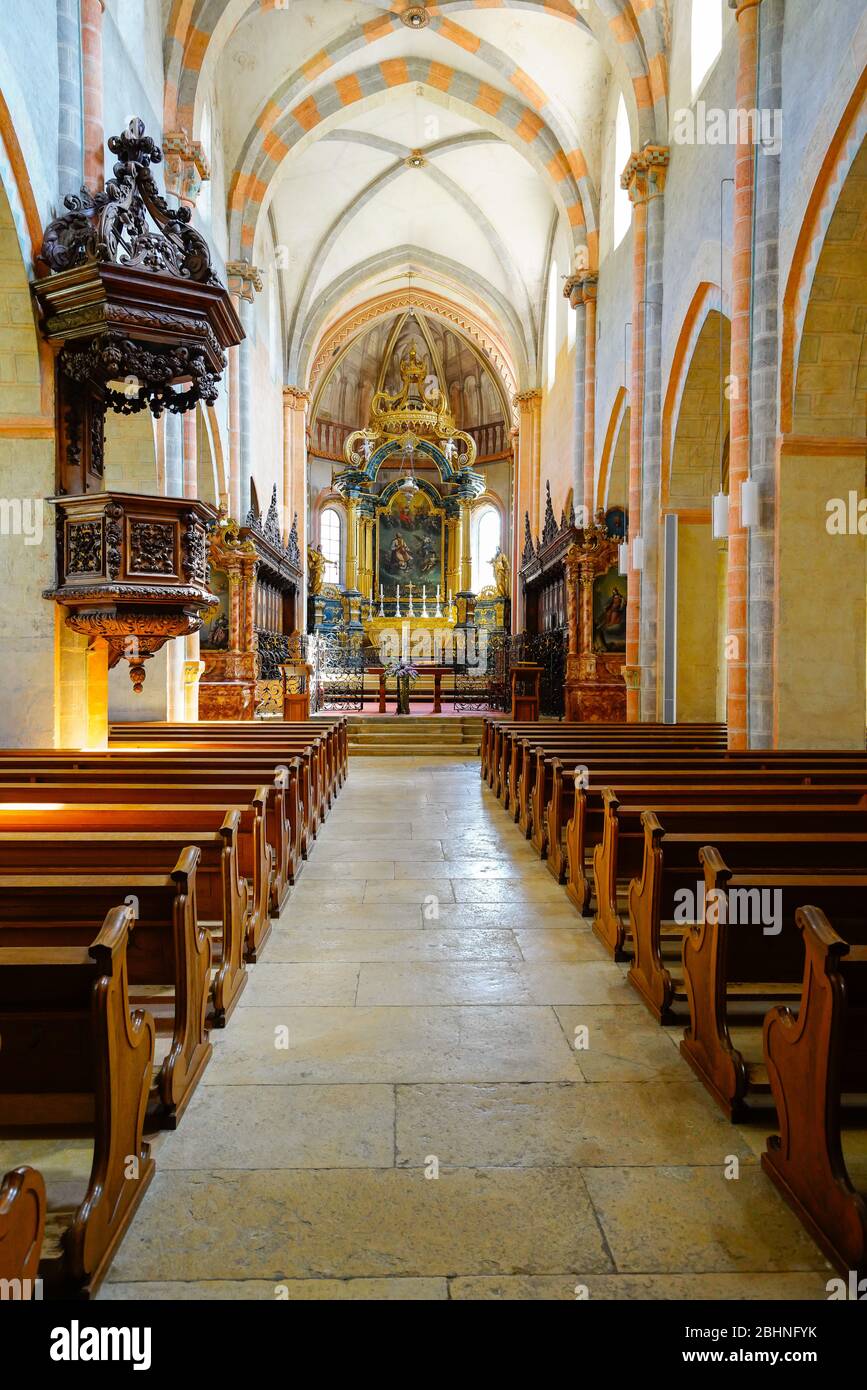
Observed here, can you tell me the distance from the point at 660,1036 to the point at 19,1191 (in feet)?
8.72

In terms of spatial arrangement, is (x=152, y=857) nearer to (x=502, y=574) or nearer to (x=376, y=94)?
(x=376, y=94)

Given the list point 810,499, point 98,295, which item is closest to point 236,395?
point 98,295

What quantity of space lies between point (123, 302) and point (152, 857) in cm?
553

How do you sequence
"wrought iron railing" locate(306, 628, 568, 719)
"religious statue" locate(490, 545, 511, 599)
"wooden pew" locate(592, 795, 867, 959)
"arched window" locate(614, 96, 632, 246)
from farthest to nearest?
"religious statue" locate(490, 545, 511, 599), "wrought iron railing" locate(306, 628, 568, 719), "arched window" locate(614, 96, 632, 246), "wooden pew" locate(592, 795, 867, 959)

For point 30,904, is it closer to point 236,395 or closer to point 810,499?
point 810,499

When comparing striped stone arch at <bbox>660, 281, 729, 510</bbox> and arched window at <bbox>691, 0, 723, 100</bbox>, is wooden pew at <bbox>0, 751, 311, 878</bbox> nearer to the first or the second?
striped stone arch at <bbox>660, 281, 729, 510</bbox>

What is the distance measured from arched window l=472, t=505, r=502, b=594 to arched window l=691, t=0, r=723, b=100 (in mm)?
20270

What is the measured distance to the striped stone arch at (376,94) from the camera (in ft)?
59.0

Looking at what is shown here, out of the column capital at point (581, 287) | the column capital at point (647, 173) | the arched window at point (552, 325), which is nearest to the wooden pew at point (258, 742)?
the column capital at point (647, 173)

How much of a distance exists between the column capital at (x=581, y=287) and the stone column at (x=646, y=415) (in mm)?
4018

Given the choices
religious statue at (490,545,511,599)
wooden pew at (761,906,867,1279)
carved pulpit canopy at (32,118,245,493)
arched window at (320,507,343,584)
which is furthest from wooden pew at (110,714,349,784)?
arched window at (320,507,343,584)

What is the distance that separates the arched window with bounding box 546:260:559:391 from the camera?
75.9ft

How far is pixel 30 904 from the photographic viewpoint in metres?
3.10

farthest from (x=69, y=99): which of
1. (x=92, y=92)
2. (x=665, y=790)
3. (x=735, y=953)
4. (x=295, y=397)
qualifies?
(x=295, y=397)
